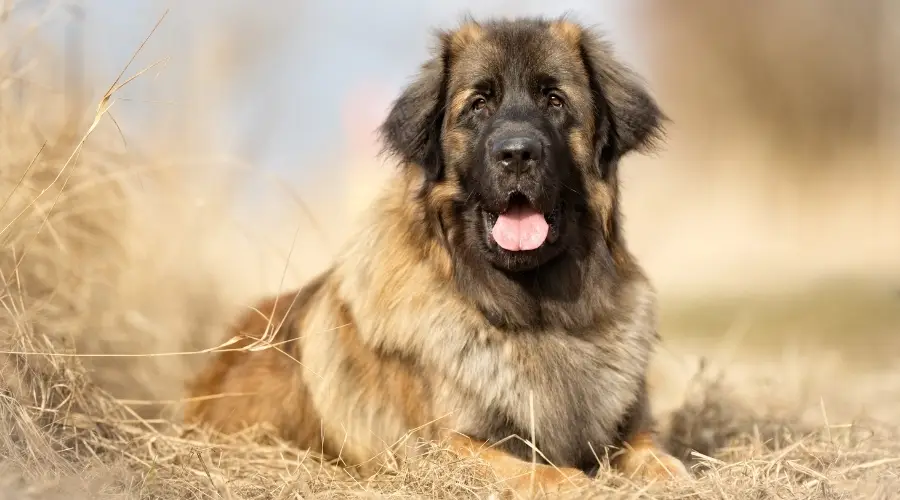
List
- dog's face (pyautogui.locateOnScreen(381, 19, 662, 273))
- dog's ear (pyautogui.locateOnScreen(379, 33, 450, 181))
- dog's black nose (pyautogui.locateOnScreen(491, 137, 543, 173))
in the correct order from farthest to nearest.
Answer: dog's ear (pyautogui.locateOnScreen(379, 33, 450, 181)) < dog's face (pyautogui.locateOnScreen(381, 19, 662, 273)) < dog's black nose (pyautogui.locateOnScreen(491, 137, 543, 173))

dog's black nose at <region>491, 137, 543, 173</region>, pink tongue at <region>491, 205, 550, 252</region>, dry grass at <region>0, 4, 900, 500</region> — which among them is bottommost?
dry grass at <region>0, 4, 900, 500</region>

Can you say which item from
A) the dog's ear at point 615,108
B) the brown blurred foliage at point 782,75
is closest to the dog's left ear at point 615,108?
the dog's ear at point 615,108

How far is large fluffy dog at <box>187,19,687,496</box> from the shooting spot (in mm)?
3623

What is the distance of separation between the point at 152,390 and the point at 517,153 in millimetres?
3318

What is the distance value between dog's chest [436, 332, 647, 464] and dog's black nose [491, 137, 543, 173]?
0.78 m

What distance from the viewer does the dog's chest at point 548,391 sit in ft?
11.9

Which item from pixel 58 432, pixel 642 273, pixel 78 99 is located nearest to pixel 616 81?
pixel 642 273

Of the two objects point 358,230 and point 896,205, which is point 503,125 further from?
point 896,205

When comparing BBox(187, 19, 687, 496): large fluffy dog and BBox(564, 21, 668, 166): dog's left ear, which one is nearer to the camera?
BBox(187, 19, 687, 496): large fluffy dog

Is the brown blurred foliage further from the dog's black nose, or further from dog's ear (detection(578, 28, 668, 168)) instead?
the dog's black nose

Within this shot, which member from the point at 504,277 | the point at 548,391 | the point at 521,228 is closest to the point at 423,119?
the point at 521,228

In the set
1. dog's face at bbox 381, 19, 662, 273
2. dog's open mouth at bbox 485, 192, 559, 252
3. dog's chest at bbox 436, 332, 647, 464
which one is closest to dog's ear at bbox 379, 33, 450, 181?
dog's face at bbox 381, 19, 662, 273

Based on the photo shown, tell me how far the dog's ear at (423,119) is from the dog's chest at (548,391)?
0.85 metres

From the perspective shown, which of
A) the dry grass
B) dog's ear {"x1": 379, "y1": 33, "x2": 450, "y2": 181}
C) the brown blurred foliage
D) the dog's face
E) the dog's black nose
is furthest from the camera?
the brown blurred foliage
